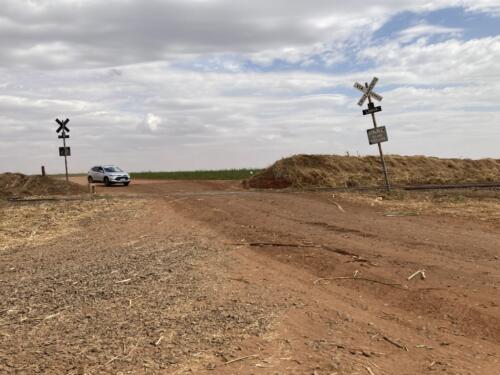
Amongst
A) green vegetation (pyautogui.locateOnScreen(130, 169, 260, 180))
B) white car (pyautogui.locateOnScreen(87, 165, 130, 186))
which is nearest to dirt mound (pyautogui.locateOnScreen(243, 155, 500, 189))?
white car (pyautogui.locateOnScreen(87, 165, 130, 186))

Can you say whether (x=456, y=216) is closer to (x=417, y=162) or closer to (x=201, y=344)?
(x=201, y=344)

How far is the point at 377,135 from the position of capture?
20656 millimetres

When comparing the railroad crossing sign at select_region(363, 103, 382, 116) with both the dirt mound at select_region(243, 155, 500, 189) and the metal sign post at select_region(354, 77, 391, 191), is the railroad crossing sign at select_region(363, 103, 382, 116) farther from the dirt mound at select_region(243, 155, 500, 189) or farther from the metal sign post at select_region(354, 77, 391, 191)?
the dirt mound at select_region(243, 155, 500, 189)

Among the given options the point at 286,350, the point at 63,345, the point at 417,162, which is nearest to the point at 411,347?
the point at 286,350

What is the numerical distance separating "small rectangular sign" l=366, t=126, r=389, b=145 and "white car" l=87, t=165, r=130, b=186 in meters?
26.4

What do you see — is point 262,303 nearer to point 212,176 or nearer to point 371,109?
point 371,109

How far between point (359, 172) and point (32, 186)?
21.8m

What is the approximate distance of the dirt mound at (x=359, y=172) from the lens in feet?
109

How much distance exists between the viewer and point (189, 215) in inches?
670

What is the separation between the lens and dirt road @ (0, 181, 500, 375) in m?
4.84

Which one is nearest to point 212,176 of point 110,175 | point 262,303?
point 110,175

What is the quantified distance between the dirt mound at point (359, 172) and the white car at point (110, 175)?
10.9m

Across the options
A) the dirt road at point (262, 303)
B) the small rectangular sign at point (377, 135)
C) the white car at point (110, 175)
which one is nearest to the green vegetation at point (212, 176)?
the white car at point (110, 175)

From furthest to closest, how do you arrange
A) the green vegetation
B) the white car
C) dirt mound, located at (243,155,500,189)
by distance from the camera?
the green vegetation < the white car < dirt mound, located at (243,155,500,189)
